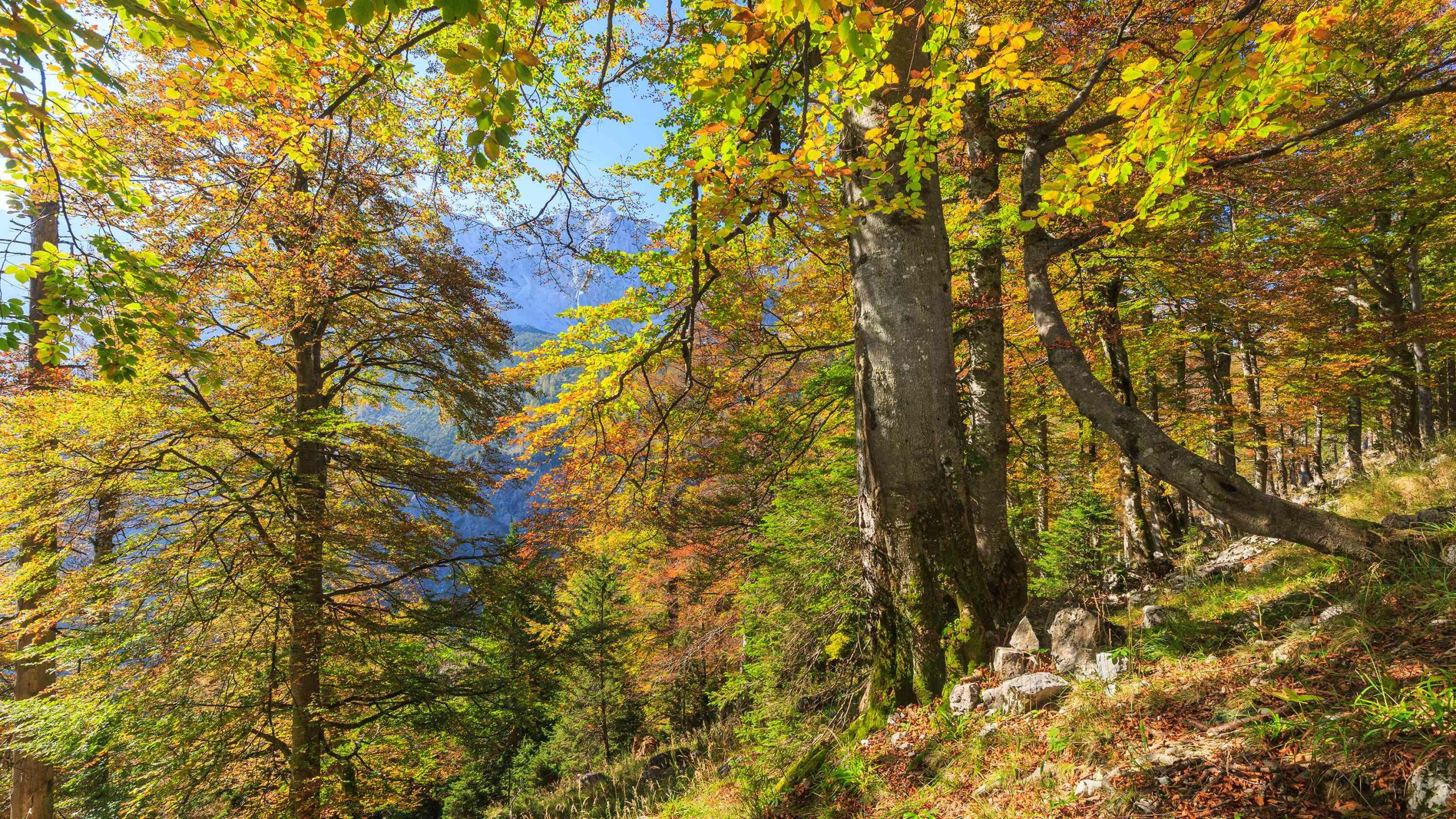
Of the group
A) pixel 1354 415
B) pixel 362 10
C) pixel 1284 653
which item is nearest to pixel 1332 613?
pixel 1284 653

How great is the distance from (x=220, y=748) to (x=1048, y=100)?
12.6m

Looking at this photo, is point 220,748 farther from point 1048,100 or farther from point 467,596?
point 1048,100

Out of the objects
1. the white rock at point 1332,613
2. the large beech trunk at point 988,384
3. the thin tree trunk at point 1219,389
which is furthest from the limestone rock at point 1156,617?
the thin tree trunk at point 1219,389

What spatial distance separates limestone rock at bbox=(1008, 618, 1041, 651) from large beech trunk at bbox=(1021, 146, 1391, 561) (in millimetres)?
1191

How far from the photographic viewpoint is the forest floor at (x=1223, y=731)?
1658mm

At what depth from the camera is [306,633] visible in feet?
21.2

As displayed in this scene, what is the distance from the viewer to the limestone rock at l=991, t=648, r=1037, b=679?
313cm

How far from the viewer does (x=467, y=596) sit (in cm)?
803

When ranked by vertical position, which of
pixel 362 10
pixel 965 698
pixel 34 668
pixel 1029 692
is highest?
pixel 362 10

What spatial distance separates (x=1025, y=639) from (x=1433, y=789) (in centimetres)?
197

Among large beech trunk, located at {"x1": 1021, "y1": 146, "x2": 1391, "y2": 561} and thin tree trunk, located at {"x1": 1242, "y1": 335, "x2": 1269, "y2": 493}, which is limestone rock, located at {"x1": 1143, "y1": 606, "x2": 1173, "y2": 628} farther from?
thin tree trunk, located at {"x1": 1242, "y1": 335, "x2": 1269, "y2": 493}

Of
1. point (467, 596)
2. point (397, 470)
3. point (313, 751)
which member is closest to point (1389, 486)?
point (467, 596)

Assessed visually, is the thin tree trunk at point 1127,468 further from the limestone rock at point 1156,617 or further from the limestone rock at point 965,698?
the limestone rock at point 965,698

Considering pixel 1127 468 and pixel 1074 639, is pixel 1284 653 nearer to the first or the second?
pixel 1074 639
